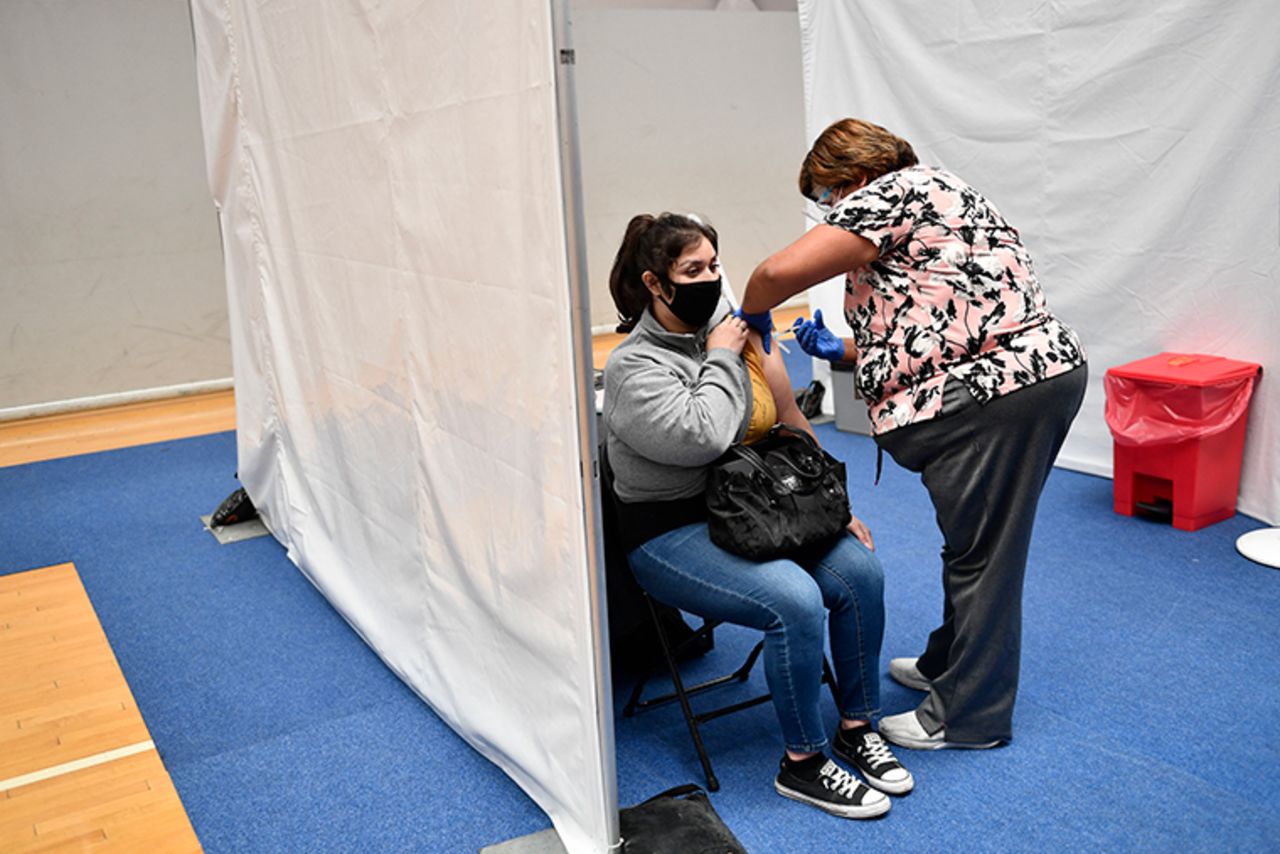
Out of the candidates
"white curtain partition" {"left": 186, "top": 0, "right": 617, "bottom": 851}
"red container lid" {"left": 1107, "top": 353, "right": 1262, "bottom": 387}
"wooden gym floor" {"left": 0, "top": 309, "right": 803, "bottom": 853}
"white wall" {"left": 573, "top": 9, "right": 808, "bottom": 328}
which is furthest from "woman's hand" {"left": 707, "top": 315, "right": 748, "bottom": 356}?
"white wall" {"left": 573, "top": 9, "right": 808, "bottom": 328}

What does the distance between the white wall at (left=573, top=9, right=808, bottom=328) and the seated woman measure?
546cm

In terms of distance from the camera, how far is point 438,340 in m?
2.30

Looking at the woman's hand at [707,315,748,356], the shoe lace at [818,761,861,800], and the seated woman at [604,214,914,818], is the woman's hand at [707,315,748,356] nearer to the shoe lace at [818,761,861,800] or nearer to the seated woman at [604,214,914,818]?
the seated woman at [604,214,914,818]

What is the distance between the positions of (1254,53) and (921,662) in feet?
7.03

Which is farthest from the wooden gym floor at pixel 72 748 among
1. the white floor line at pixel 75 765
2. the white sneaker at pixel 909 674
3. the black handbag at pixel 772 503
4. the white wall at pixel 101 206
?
the white wall at pixel 101 206

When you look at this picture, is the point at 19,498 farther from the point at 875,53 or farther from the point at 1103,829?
the point at 1103,829

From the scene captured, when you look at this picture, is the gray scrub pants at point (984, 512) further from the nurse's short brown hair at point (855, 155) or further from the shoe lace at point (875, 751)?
the nurse's short brown hair at point (855, 155)

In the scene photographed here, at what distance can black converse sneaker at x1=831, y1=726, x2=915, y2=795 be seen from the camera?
228 centimetres

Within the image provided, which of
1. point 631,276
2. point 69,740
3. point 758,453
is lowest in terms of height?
point 69,740

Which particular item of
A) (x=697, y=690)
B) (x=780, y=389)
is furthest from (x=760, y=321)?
(x=697, y=690)

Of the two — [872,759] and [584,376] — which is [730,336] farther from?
[872,759]

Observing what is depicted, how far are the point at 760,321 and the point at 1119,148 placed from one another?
2.13 metres

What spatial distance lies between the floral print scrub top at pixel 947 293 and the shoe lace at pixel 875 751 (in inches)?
26.5

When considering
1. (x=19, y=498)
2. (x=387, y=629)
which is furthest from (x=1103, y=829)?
(x=19, y=498)
